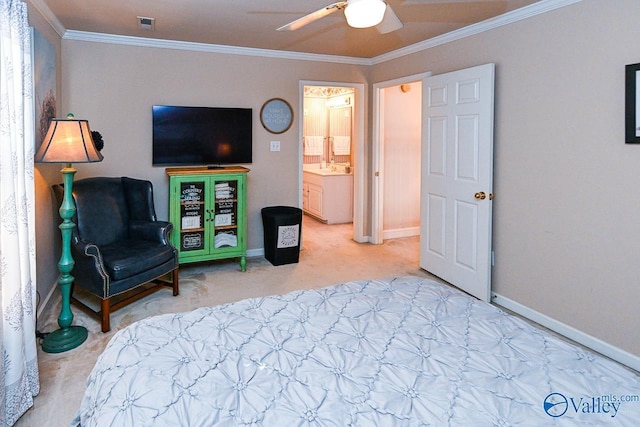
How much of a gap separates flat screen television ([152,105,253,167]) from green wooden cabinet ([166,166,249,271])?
6.9 inches

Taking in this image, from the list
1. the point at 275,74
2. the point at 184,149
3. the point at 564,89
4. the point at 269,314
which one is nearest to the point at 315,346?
the point at 269,314

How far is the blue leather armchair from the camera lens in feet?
10.2

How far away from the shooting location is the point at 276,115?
16.4 ft

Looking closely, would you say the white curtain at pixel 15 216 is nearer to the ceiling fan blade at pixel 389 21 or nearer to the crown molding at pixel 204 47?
the ceiling fan blade at pixel 389 21

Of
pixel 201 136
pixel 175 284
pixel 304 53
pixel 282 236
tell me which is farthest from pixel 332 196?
pixel 175 284

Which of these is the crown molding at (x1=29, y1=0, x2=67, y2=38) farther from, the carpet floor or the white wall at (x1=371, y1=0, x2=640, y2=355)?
the white wall at (x1=371, y1=0, x2=640, y2=355)

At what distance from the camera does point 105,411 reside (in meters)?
1.23

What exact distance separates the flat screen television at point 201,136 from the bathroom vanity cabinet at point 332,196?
7.29 feet

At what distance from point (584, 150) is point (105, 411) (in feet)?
9.90

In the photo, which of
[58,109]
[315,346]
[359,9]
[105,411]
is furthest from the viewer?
[58,109]

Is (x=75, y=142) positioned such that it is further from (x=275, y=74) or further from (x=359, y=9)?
(x=275, y=74)

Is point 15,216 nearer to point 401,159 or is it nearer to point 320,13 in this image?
point 320,13

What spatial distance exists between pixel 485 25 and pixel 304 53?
2.09m

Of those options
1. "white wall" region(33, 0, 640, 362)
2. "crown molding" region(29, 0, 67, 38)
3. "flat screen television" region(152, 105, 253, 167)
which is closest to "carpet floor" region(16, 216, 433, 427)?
"white wall" region(33, 0, 640, 362)
